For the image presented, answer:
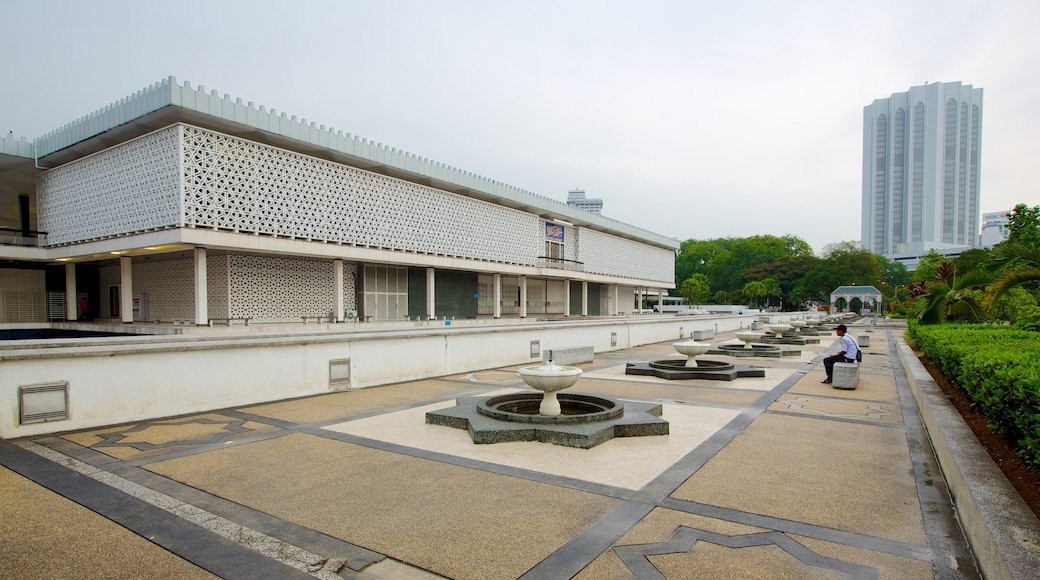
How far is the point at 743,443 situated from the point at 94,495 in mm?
7103

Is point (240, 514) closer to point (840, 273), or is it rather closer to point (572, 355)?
point (572, 355)

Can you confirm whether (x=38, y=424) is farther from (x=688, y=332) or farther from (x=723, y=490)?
(x=688, y=332)

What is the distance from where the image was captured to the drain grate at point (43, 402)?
23.4 ft

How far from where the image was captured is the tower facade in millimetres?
136875

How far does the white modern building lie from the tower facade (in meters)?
144

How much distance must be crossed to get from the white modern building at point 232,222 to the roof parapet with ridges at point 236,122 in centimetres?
8

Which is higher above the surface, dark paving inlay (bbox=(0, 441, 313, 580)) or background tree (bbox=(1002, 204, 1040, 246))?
background tree (bbox=(1002, 204, 1040, 246))

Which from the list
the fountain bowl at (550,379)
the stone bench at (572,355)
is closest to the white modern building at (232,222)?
the stone bench at (572,355)

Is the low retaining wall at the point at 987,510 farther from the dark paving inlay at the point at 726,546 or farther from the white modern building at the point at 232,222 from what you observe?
the white modern building at the point at 232,222

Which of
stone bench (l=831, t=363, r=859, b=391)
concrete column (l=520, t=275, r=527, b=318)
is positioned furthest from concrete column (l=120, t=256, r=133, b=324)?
stone bench (l=831, t=363, r=859, b=391)

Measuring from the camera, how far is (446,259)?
3544cm

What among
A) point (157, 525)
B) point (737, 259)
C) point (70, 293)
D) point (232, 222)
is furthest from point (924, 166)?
point (157, 525)

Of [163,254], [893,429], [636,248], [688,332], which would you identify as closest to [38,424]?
[893,429]

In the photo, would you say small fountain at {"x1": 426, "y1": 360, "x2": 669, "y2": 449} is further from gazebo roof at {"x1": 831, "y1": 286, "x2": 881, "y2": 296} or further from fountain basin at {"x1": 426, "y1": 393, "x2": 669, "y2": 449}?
gazebo roof at {"x1": 831, "y1": 286, "x2": 881, "y2": 296}
